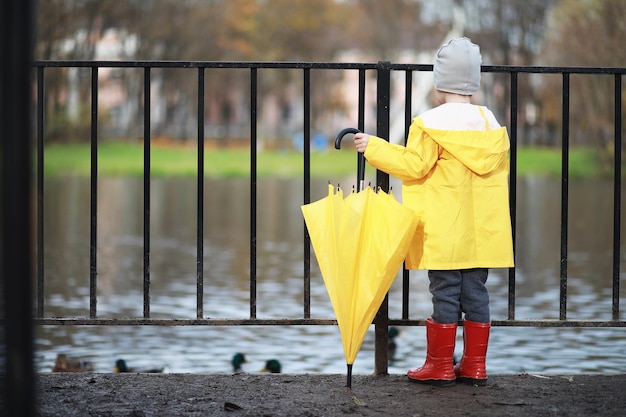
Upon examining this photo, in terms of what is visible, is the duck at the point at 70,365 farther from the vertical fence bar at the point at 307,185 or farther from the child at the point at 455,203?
the child at the point at 455,203

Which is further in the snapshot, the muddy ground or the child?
the child

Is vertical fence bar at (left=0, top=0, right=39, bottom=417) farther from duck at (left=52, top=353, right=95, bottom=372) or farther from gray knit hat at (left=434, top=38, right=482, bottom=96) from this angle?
duck at (left=52, top=353, right=95, bottom=372)

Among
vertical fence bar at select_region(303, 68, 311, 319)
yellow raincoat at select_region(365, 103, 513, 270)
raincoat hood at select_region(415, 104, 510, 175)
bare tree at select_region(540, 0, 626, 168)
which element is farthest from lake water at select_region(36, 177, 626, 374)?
bare tree at select_region(540, 0, 626, 168)

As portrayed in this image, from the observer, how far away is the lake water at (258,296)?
21.0ft

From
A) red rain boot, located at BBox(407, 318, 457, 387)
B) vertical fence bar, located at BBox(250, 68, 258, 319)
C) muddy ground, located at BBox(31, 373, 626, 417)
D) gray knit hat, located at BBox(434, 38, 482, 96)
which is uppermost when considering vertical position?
gray knit hat, located at BBox(434, 38, 482, 96)

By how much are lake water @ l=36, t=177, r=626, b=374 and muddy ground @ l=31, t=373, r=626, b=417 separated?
163cm

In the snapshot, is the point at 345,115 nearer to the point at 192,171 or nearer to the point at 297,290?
the point at 192,171

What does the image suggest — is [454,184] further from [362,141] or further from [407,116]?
[407,116]

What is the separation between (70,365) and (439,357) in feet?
7.61

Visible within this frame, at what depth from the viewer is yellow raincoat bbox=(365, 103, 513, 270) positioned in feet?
13.6

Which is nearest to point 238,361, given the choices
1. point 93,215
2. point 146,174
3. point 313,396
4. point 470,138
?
point 93,215

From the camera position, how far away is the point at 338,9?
270 ft

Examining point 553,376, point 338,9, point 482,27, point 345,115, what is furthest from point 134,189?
point 345,115

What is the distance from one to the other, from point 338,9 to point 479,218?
260 feet
